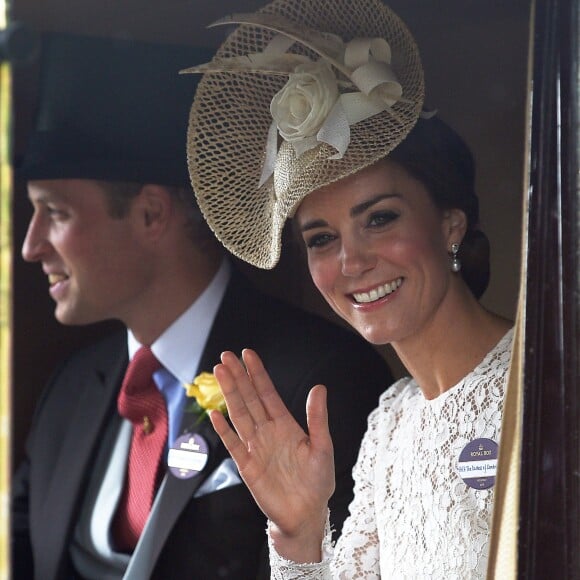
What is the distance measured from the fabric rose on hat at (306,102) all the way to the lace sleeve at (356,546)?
494mm

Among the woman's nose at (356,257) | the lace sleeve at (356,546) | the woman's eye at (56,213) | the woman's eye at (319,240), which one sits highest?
the woman's eye at (56,213)

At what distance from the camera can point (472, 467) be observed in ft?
4.97

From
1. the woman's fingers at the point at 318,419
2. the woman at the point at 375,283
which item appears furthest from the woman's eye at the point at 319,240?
the woman's fingers at the point at 318,419

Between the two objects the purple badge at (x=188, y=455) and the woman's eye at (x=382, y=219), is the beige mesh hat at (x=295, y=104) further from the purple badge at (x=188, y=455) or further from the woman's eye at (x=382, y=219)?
the purple badge at (x=188, y=455)

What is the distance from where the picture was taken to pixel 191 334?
5.89ft

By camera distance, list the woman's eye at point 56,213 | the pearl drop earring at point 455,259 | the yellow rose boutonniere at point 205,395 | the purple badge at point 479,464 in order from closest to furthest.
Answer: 1. the purple badge at point 479,464
2. the pearl drop earring at point 455,259
3. the yellow rose boutonniere at point 205,395
4. the woman's eye at point 56,213

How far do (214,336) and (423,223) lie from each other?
426 mm

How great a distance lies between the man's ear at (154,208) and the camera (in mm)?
1794

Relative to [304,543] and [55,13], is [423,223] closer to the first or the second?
[304,543]

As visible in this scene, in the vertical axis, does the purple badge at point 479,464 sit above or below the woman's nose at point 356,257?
below

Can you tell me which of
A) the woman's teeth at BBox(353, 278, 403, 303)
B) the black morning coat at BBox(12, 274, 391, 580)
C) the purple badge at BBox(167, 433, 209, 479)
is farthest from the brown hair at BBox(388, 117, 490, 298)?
the purple badge at BBox(167, 433, 209, 479)

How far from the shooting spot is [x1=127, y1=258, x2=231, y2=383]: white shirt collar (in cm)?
179

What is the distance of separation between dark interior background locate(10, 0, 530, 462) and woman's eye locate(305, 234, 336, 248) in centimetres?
5

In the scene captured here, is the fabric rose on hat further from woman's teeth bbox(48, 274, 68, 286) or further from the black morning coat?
woman's teeth bbox(48, 274, 68, 286)
